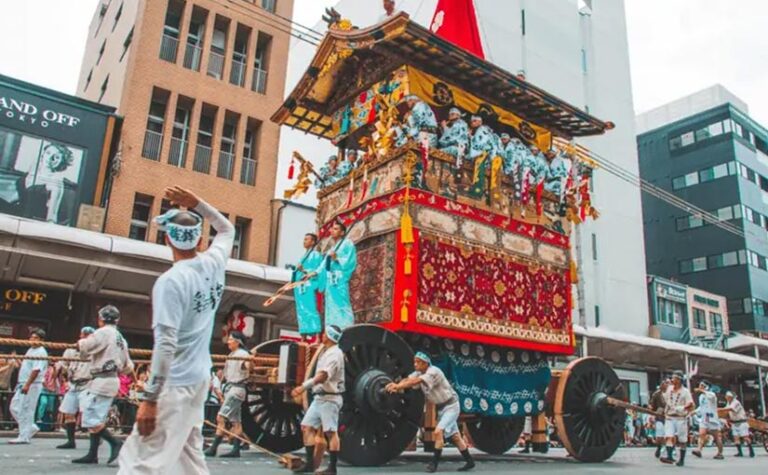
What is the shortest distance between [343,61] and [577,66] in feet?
89.8

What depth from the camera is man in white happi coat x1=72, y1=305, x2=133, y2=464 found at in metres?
7.72

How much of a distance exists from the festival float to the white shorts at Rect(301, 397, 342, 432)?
0.76 metres

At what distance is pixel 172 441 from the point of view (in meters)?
3.77

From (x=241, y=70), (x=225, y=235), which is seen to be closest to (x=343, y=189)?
(x=225, y=235)

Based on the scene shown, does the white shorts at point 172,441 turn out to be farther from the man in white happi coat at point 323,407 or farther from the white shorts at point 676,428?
the white shorts at point 676,428

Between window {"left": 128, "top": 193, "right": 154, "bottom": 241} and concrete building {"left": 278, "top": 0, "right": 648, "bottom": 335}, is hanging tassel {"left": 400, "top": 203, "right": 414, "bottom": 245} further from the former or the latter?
concrete building {"left": 278, "top": 0, "right": 648, "bottom": 335}

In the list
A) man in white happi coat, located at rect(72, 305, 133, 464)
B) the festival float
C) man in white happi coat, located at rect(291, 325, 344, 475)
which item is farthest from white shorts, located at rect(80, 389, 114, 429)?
man in white happi coat, located at rect(291, 325, 344, 475)

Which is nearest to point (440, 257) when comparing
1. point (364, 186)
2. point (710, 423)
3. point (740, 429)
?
point (364, 186)

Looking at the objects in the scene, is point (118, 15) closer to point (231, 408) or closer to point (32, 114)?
point (32, 114)

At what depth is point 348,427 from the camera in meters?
8.27

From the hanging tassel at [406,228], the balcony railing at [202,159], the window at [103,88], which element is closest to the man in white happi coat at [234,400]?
the hanging tassel at [406,228]

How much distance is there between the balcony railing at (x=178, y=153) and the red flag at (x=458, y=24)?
39.4 ft

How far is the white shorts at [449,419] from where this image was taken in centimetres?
884

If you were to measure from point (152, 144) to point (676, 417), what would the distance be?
17600 mm
